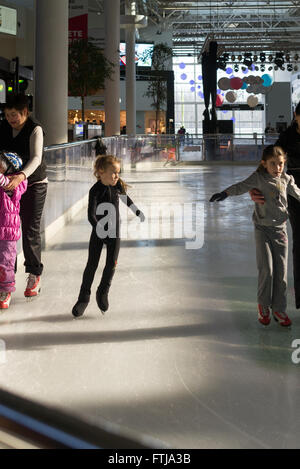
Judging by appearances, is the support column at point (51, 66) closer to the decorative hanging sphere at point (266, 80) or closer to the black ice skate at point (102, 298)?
the black ice skate at point (102, 298)

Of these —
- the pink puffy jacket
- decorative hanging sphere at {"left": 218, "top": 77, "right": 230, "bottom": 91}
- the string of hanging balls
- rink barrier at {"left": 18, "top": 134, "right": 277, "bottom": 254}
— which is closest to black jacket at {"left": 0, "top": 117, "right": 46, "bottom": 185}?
the pink puffy jacket

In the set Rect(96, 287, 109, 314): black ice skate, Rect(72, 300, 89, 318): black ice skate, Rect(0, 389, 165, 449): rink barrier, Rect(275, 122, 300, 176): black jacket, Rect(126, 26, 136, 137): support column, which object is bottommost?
Rect(0, 389, 165, 449): rink barrier

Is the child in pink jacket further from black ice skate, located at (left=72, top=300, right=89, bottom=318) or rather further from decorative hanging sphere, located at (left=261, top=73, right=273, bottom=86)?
decorative hanging sphere, located at (left=261, top=73, right=273, bottom=86)

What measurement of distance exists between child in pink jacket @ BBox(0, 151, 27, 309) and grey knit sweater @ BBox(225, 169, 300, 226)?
1.38 metres

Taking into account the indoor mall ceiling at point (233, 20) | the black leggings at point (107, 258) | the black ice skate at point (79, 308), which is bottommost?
the black ice skate at point (79, 308)

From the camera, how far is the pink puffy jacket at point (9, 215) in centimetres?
361

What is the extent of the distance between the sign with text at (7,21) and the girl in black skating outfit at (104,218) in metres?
11.7

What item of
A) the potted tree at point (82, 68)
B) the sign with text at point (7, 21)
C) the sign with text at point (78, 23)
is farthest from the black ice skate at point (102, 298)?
the sign with text at point (78, 23)

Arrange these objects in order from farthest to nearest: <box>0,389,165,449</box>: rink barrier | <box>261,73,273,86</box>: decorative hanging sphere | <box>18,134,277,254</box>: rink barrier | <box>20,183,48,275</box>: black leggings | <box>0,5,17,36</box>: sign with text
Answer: <box>261,73,273,86</box>: decorative hanging sphere
<box>0,5,17,36</box>: sign with text
<box>18,134,277,254</box>: rink barrier
<box>20,183,48,275</box>: black leggings
<box>0,389,165,449</box>: rink barrier

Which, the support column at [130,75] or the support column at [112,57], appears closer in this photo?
the support column at [112,57]

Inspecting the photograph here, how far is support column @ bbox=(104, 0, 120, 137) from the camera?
16.7 meters

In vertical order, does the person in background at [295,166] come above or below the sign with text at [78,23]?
below
